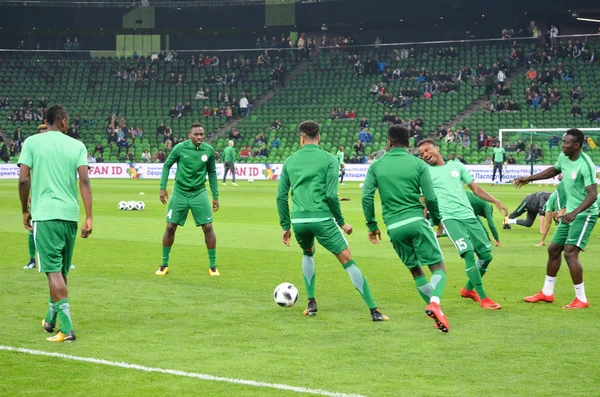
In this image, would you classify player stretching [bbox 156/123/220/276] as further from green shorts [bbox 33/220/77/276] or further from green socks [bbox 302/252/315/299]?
green shorts [bbox 33/220/77/276]

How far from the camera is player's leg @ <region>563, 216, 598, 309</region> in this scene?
33.3ft

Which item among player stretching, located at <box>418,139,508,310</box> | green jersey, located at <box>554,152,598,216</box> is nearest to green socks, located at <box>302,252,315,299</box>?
player stretching, located at <box>418,139,508,310</box>

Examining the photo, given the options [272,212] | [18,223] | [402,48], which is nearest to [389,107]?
[402,48]

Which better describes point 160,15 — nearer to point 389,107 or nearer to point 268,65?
point 268,65

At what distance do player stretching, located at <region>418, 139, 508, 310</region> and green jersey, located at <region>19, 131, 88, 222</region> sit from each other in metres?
4.47

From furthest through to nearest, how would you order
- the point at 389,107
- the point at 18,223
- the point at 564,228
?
the point at 389,107 < the point at 18,223 < the point at 564,228

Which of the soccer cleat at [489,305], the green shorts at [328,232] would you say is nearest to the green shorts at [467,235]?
the soccer cleat at [489,305]

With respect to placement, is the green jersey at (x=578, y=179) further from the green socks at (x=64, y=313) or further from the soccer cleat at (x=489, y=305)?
the green socks at (x=64, y=313)

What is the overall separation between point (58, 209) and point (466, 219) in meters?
5.06

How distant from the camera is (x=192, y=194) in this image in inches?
523

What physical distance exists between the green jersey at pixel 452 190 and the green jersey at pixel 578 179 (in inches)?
46.4

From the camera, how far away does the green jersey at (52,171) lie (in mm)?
7980

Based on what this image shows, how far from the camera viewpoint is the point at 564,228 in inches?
411

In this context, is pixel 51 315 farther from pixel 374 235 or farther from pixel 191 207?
pixel 191 207
